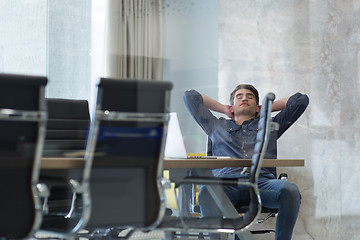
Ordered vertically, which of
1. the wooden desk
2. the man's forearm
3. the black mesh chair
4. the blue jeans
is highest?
the man's forearm

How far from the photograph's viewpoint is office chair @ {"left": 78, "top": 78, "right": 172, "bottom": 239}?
93.7 inches

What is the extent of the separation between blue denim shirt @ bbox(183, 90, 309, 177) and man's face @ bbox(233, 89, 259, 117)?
12 centimetres

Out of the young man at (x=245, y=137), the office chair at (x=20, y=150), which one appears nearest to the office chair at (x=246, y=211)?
the young man at (x=245, y=137)

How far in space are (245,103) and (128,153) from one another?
2.02 meters

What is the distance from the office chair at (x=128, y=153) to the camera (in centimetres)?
238

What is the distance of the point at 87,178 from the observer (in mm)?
2404

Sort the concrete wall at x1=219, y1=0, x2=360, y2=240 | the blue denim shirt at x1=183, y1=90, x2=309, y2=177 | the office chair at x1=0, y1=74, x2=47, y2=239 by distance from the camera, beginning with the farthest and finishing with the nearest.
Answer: the concrete wall at x1=219, y1=0, x2=360, y2=240, the blue denim shirt at x1=183, y1=90, x2=309, y2=177, the office chair at x1=0, y1=74, x2=47, y2=239

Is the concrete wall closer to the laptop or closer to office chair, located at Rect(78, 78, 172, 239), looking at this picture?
the laptop

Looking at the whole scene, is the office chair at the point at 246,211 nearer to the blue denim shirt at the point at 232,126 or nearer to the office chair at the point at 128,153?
the office chair at the point at 128,153

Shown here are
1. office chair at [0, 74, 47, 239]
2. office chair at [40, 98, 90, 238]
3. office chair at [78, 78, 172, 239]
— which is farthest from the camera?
office chair at [40, 98, 90, 238]

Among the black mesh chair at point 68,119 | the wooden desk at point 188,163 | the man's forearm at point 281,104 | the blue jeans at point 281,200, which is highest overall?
the man's forearm at point 281,104

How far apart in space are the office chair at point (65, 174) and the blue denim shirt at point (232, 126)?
0.84m

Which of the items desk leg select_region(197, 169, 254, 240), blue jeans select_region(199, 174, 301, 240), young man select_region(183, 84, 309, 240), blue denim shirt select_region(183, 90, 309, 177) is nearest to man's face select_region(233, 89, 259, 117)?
young man select_region(183, 84, 309, 240)

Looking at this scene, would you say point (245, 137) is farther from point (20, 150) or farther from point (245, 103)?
point (20, 150)
